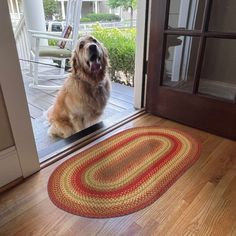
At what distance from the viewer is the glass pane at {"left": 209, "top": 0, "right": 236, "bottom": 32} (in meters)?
1.39

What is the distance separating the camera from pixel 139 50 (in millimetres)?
1847

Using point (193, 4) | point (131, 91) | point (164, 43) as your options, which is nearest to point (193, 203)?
point (164, 43)

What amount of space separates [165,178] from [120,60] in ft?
7.00

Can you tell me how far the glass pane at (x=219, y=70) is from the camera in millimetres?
1477

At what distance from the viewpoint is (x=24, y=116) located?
1.14m

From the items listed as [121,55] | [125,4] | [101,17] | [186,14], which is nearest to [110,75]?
[121,55]

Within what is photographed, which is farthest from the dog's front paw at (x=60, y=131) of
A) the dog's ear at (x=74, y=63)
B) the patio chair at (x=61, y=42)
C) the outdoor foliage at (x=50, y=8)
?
the outdoor foliage at (x=50, y=8)

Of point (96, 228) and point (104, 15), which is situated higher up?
point (104, 15)

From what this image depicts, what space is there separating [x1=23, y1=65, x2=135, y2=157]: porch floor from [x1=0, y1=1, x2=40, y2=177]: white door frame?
0.25 metres

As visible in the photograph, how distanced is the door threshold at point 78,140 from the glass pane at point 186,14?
→ 79cm

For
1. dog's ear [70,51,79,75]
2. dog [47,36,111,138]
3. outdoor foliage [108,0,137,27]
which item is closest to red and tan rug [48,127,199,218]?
dog [47,36,111,138]

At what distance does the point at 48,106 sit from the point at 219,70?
1.66 meters

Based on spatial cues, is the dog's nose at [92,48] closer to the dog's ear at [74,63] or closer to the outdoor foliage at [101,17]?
the dog's ear at [74,63]

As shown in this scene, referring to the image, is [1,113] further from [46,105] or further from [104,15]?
[104,15]
